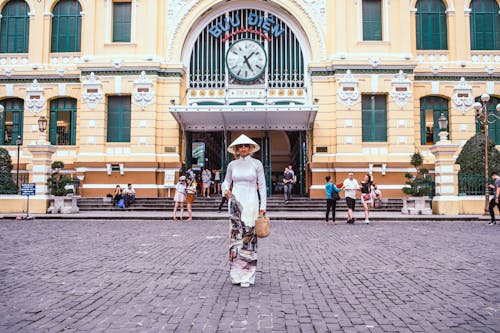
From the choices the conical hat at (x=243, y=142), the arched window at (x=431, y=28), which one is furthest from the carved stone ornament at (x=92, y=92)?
the conical hat at (x=243, y=142)

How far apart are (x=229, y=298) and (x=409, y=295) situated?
2250mm

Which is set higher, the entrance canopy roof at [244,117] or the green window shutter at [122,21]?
the green window shutter at [122,21]

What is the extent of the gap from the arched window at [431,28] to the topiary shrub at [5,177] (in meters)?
22.2

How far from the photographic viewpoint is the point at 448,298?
212 inches

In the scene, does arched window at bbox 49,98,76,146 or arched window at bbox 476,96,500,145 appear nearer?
arched window at bbox 476,96,500,145

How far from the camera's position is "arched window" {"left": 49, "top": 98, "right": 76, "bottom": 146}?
82.3 feet

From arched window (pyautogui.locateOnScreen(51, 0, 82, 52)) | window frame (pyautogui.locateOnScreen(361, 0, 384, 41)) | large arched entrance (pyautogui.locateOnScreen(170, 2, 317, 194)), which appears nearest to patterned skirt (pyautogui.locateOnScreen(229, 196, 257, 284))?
large arched entrance (pyautogui.locateOnScreen(170, 2, 317, 194))

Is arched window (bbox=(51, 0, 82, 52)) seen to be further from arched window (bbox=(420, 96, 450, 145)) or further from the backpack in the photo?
arched window (bbox=(420, 96, 450, 145))

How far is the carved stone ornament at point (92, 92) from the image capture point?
78.1ft

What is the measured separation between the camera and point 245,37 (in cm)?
2494

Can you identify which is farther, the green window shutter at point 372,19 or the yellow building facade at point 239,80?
the green window shutter at point 372,19

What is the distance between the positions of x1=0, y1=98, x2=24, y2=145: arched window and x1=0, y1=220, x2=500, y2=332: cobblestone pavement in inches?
665

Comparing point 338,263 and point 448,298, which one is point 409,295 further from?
point 338,263

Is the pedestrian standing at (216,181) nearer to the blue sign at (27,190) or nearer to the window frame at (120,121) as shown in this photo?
the window frame at (120,121)
